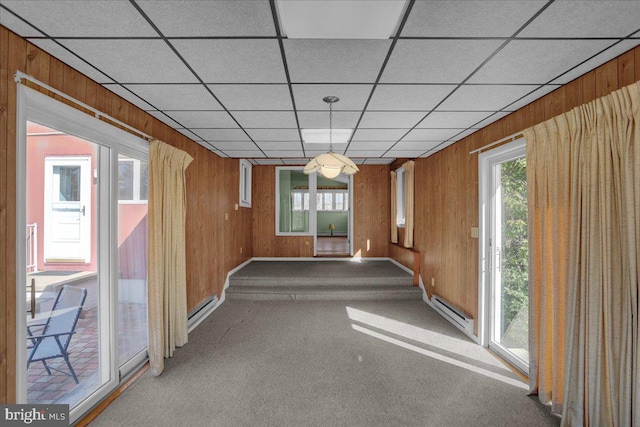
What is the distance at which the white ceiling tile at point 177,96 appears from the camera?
2.19 meters

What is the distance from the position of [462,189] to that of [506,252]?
37.9 inches

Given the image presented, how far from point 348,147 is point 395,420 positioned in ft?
10.9

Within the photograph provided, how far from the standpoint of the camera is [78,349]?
2678 mm

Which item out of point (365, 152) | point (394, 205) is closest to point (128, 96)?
point (365, 152)

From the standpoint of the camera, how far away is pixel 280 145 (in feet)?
13.5

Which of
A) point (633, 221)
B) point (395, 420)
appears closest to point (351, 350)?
point (395, 420)

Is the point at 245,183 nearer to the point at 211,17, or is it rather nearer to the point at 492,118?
the point at 492,118

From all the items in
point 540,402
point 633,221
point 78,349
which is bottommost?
point 540,402

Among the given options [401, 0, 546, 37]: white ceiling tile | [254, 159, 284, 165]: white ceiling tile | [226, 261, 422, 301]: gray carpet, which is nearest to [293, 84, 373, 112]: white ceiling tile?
[401, 0, 546, 37]: white ceiling tile

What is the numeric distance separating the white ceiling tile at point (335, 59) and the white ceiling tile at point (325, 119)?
685mm

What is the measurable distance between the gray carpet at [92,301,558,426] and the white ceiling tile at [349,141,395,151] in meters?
2.45

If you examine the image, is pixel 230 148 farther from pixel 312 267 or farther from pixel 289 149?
pixel 312 267

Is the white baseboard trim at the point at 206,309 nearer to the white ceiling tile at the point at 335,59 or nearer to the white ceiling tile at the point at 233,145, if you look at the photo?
the white ceiling tile at the point at 233,145

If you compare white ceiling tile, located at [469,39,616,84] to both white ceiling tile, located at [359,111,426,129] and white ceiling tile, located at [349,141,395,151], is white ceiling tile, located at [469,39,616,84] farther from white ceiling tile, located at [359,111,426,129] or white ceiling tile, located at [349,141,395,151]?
white ceiling tile, located at [349,141,395,151]
